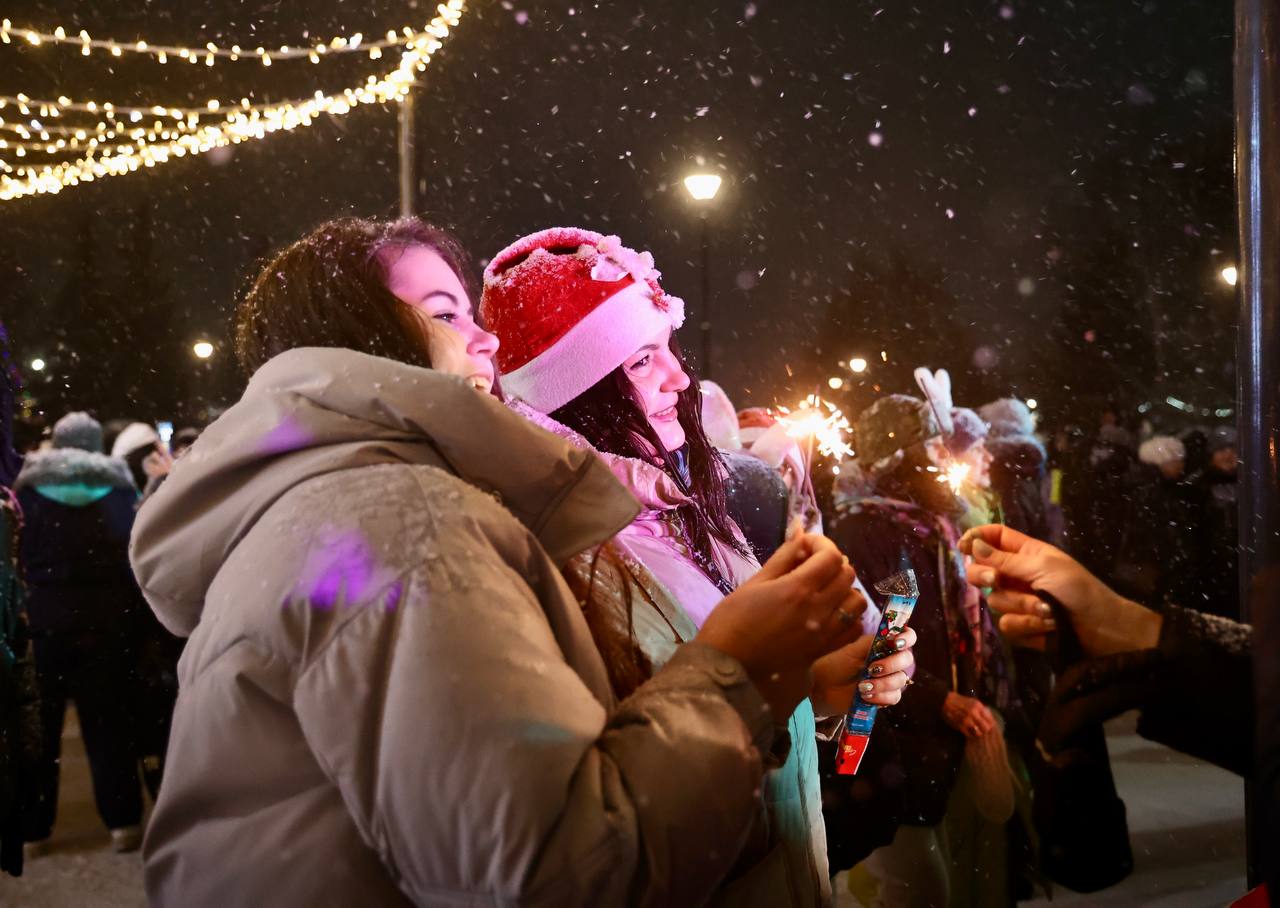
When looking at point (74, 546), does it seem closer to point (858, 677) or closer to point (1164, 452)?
point (858, 677)

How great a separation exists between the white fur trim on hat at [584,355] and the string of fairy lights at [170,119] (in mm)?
6052

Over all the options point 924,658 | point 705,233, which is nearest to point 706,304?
point 705,233

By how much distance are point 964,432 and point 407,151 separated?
558 centimetres

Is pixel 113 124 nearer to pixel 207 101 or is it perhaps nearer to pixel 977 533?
pixel 207 101

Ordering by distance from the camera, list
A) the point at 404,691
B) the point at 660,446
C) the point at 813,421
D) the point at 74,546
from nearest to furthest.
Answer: the point at 404,691
the point at 660,446
the point at 813,421
the point at 74,546

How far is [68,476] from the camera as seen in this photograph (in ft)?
21.4

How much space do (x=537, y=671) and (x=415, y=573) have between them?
0.20 metres

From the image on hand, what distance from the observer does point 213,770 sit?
1.32 m

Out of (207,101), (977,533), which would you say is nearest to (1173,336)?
(207,101)

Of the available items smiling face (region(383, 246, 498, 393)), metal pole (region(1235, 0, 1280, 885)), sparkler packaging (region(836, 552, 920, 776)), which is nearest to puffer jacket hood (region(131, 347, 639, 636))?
smiling face (region(383, 246, 498, 393))

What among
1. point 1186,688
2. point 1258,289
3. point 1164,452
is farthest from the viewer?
point 1164,452

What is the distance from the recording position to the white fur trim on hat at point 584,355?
2678mm

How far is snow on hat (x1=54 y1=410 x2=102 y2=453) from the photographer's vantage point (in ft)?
22.2

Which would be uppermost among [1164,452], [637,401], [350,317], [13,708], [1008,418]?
[350,317]
